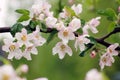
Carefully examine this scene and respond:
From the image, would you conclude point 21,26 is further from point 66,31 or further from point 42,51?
point 42,51

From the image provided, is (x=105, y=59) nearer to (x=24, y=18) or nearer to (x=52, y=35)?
(x=52, y=35)

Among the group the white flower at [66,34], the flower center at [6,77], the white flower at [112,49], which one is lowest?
the flower center at [6,77]

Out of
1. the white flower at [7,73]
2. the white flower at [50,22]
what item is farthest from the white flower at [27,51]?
the white flower at [7,73]

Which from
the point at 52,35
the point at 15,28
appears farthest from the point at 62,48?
the point at 15,28

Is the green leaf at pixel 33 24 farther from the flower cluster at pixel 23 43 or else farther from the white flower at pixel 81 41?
the white flower at pixel 81 41

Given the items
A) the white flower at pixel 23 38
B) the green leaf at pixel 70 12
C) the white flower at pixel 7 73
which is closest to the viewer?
the white flower at pixel 7 73
